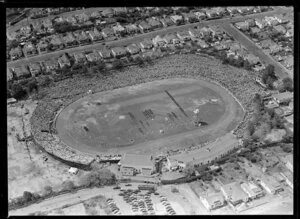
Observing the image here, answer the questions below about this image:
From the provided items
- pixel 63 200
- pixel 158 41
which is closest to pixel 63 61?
pixel 158 41

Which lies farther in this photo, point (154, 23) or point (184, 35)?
point (154, 23)

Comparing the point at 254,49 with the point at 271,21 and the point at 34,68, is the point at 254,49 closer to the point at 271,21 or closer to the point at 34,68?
the point at 271,21

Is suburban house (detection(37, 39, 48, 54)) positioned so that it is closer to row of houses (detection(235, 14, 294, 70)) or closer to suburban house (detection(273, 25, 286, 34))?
row of houses (detection(235, 14, 294, 70))

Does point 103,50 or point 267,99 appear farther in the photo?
point 103,50

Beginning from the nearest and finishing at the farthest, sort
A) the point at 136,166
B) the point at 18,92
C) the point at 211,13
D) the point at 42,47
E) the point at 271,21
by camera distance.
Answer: the point at 136,166
the point at 18,92
the point at 42,47
the point at 271,21
the point at 211,13

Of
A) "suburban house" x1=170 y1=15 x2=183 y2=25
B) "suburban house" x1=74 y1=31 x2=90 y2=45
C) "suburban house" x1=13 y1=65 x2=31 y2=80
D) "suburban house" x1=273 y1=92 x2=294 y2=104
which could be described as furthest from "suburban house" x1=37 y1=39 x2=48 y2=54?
"suburban house" x1=273 y1=92 x2=294 y2=104

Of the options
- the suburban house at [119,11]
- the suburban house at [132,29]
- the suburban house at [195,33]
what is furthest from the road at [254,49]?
the suburban house at [119,11]
